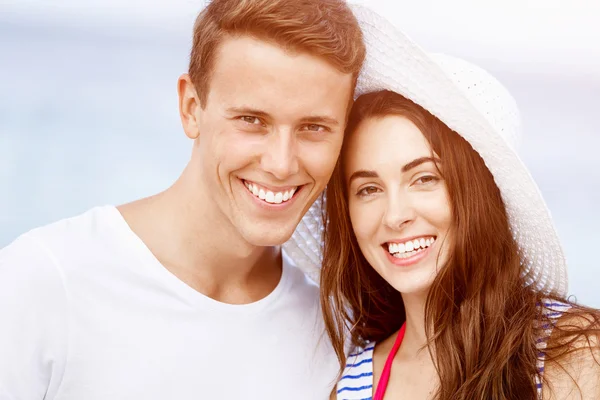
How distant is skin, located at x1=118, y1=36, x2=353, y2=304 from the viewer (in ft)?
7.26

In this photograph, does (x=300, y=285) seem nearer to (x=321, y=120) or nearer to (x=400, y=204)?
(x=400, y=204)

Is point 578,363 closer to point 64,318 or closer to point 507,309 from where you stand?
point 507,309

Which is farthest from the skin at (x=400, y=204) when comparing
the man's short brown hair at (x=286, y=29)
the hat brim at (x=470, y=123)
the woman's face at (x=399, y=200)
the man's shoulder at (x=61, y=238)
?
the man's shoulder at (x=61, y=238)

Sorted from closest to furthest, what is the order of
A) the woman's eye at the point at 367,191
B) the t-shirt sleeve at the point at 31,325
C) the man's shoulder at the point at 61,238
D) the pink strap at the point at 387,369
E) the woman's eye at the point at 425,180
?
the t-shirt sleeve at the point at 31,325, the man's shoulder at the point at 61,238, the woman's eye at the point at 425,180, the woman's eye at the point at 367,191, the pink strap at the point at 387,369

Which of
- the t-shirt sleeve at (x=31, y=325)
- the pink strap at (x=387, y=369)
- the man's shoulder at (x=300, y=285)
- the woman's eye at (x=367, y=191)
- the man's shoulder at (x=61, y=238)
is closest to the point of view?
the t-shirt sleeve at (x=31, y=325)

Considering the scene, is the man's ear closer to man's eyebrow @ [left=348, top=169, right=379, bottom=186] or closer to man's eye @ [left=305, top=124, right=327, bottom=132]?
man's eye @ [left=305, top=124, right=327, bottom=132]

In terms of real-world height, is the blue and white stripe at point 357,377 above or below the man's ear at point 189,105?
below

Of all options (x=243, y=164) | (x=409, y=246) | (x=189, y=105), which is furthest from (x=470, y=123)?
(x=189, y=105)

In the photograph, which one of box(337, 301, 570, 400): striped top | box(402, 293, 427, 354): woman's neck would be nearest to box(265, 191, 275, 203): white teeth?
box(402, 293, 427, 354): woman's neck

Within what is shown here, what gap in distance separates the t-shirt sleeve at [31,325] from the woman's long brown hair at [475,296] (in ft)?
2.95

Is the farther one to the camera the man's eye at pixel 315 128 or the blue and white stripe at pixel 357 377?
the blue and white stripe at pixel 357 377

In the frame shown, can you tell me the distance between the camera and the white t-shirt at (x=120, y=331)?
216 centimetres

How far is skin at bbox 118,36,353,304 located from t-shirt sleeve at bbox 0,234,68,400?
0.34 meters

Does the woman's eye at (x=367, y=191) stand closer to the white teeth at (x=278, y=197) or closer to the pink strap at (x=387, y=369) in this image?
the white teeth at (x=278, y=197)
